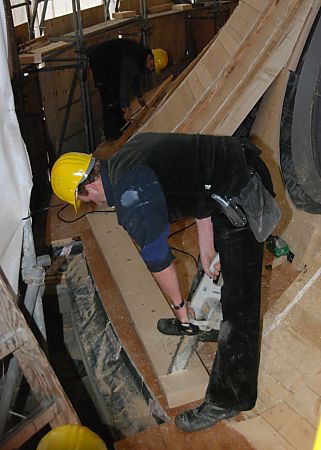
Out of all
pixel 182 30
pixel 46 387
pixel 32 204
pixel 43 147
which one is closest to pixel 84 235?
pixel 32 204

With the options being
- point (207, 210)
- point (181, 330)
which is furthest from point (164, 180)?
point (181, 330)

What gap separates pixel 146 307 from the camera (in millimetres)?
3518

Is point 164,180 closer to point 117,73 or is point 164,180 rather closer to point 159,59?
point 117,73

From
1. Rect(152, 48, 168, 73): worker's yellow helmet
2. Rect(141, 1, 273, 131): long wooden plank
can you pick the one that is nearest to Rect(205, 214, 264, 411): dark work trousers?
Rect(141, 1, 273, 131): long wooden plank

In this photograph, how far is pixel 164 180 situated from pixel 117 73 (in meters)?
3.89

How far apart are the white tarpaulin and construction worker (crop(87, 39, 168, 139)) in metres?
3.84

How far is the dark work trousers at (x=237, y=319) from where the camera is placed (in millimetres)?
2646

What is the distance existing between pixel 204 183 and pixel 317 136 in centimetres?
147

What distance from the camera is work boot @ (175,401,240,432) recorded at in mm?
2822

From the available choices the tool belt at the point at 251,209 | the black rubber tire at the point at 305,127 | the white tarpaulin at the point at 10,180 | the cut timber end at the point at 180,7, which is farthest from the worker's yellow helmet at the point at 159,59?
the white tarpaulin at the point at 10,180

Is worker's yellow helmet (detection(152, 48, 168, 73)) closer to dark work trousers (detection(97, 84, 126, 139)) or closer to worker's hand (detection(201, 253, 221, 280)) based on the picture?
dark work trousers (detection(97, 84, 126, 139))

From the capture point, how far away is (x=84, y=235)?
474 cm

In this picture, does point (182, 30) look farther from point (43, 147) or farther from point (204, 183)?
point (204, 183)

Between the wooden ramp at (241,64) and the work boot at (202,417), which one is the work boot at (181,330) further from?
the wooden ramp at (241,64)
